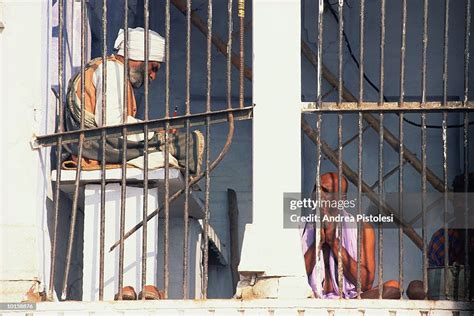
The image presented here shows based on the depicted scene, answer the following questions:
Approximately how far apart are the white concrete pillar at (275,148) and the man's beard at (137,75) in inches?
54.9

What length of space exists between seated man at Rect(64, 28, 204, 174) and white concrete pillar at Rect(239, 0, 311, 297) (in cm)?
105

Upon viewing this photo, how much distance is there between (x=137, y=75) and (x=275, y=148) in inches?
68.7

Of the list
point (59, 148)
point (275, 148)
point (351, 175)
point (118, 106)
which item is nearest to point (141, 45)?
point (118, 106)

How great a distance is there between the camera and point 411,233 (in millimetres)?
17000

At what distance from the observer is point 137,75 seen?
15.9m

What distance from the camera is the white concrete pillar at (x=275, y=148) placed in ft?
47.0

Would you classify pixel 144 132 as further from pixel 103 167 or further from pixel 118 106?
pixel 118 106

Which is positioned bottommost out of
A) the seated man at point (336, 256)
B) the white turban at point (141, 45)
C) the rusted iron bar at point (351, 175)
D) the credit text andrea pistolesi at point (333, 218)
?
the seated man at point (336, 256)

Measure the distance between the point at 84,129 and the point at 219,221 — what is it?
298cm

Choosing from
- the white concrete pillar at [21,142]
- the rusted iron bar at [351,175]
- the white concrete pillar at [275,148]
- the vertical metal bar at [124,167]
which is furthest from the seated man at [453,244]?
the white concrete pillar at [21,142]

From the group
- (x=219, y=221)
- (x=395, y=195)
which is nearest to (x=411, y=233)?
(x=395, y=195)

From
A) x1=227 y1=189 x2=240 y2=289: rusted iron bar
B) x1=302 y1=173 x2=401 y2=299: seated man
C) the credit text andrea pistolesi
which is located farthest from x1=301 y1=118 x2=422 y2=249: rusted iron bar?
x1=227 y1=189 x2=240 y2=289: rusted iron bar

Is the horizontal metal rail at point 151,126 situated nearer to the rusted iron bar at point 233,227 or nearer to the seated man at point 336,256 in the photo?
the seated man at point 336,256

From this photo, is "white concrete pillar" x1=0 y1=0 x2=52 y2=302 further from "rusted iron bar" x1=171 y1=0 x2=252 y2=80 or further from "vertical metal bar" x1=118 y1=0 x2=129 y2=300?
"rusted iron bar" x1=171 y1=0 x2=252 y2=80
